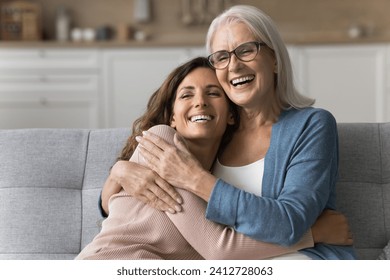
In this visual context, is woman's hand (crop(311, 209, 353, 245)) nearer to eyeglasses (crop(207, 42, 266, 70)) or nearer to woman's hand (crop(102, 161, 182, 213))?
woman's hand (crop(102, 161, 182, 213))

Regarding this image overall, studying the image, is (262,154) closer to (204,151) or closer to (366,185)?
(204,151)

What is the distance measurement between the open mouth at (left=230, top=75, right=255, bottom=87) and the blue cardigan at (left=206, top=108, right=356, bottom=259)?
0.47 feet

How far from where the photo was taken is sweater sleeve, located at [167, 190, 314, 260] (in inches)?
60.4

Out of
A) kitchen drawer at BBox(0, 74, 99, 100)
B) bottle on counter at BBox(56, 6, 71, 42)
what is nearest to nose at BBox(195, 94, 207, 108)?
kitchen drawer at BBox(0, 74, 99, 100)

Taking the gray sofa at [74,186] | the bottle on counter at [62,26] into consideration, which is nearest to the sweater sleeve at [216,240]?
the gray sofa at [74,186]

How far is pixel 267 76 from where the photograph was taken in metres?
1.72

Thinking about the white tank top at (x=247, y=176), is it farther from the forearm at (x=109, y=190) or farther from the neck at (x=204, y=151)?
the forearm at (x=109, y=190)

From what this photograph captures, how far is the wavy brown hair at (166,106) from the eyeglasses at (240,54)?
0.08m

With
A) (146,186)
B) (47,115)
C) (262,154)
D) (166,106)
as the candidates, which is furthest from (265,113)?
(47,115)

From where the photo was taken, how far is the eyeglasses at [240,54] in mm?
1670

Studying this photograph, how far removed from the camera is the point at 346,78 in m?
4.94

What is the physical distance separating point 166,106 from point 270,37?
1.22 ft
